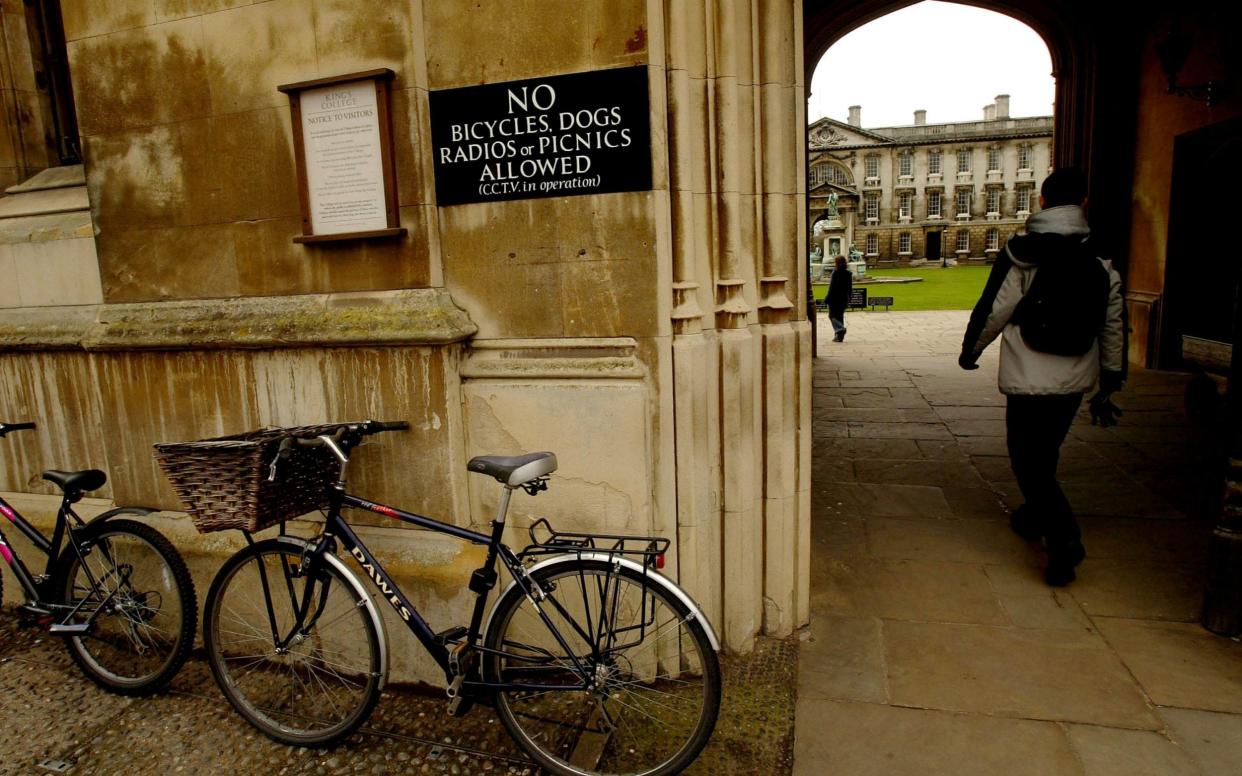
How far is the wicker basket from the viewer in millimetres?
2922

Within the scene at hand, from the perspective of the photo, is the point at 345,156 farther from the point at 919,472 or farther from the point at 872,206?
the point at 872,206

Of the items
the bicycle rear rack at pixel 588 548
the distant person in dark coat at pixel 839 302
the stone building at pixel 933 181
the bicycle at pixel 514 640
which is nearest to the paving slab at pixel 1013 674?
the bicycle at pixel 514 640

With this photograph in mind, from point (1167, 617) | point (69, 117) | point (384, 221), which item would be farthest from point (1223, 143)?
point (69, 117)

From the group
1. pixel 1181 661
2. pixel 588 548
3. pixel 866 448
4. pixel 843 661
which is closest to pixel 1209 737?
pixel 1181 661

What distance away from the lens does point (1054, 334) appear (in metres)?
4.17

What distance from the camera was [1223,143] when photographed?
33.9ft

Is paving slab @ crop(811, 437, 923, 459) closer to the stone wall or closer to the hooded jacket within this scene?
the hooded jacket

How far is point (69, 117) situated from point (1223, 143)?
12.2 meters

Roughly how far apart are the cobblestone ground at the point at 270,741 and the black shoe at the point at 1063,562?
1589 millimetres

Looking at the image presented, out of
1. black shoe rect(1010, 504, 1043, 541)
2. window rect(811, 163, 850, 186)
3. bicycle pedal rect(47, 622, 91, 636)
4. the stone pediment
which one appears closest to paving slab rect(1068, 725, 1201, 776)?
black shoe rect(1010, 504, 1043, 541)

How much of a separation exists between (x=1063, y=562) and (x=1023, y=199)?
90.6 m

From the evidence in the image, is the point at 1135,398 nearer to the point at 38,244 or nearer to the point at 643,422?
the point at 643,422

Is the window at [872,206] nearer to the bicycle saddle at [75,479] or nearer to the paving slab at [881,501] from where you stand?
the paving slab at [881,501]

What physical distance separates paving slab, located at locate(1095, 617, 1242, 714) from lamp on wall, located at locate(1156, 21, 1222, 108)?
8958mm
